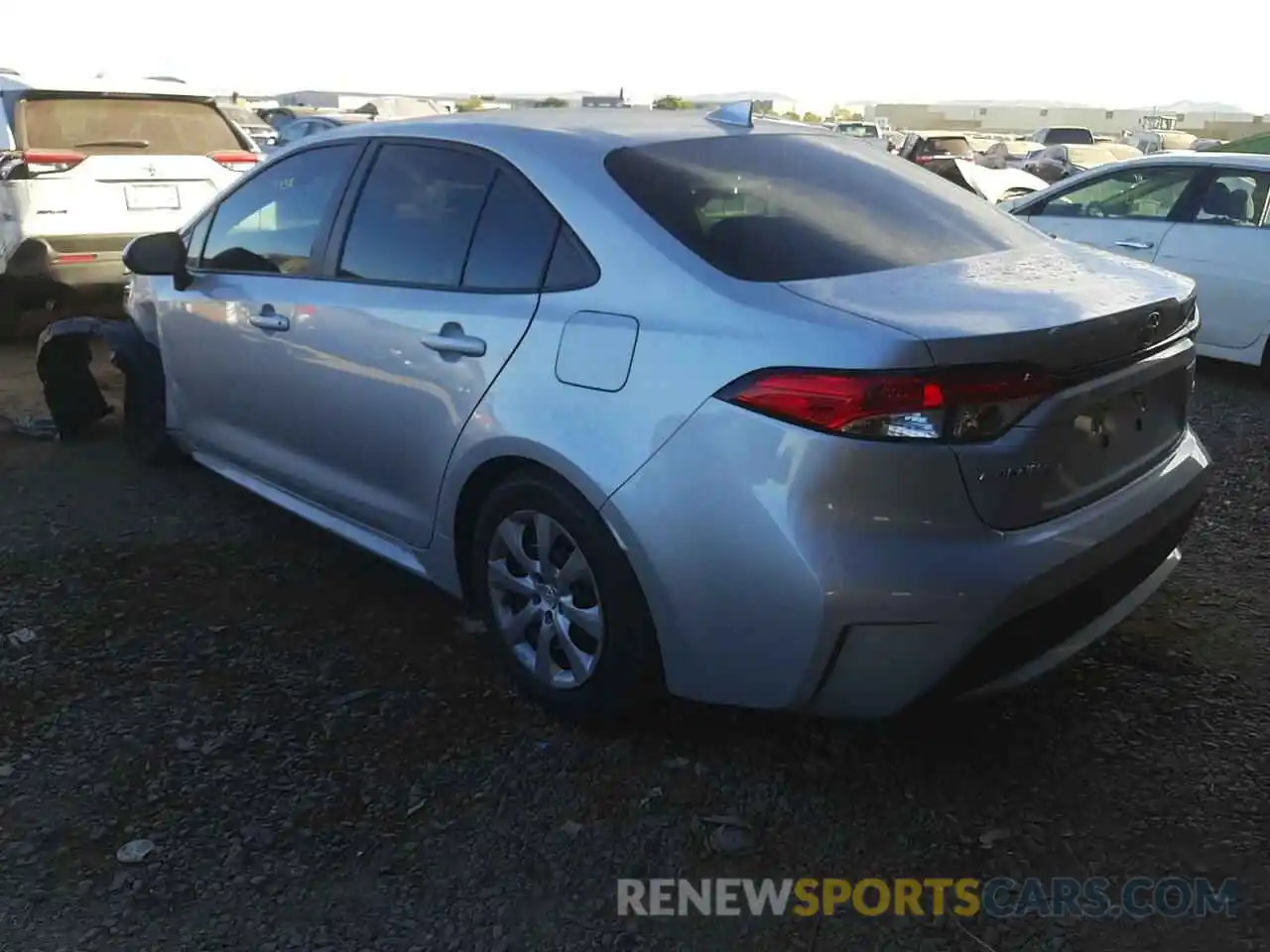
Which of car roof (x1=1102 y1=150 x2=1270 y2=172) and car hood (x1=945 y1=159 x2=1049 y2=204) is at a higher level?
A: car roof (x1=1102 y1=150 x2=1270 y2=172)

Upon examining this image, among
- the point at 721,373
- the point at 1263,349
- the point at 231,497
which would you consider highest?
the point at 721,373

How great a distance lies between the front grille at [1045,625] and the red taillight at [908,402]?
0.45 m

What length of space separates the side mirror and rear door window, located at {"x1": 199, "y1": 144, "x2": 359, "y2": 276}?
0.09 m

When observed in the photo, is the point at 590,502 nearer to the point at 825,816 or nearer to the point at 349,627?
the point at 825,816

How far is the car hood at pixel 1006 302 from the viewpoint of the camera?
2389mm

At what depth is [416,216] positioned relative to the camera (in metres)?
3.44

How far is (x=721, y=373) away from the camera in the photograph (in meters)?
2.49

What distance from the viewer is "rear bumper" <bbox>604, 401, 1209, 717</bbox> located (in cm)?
238

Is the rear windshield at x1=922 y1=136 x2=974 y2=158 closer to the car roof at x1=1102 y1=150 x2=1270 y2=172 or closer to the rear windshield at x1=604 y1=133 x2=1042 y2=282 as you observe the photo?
the car roof at x1=1102 y1=150 x2=1270 y2=172

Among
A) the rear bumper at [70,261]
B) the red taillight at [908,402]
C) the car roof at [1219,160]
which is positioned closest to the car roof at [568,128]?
the red taillight at [908,402]

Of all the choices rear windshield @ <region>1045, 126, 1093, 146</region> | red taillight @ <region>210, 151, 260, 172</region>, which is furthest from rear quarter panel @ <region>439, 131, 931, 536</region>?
rear windshield @ <region>1045, 126, 1093, 146</region>

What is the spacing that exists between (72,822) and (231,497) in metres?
2.33

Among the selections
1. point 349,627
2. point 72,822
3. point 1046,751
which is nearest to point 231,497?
point 349,627

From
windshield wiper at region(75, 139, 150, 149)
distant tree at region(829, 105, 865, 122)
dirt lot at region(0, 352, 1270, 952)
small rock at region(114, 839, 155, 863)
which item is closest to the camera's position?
dirt lot at region(0, 352, 1270, 952)
